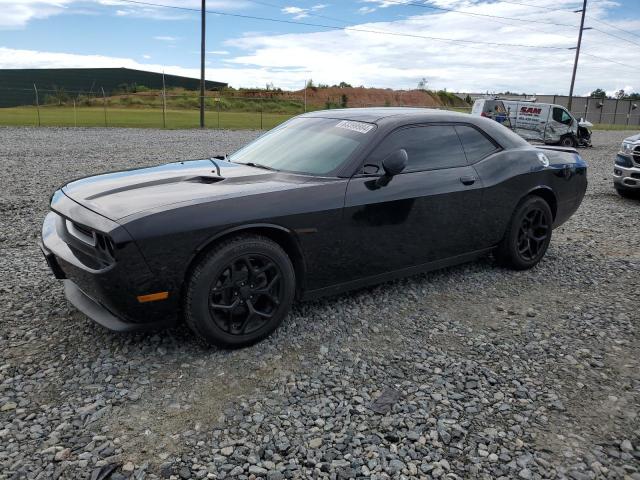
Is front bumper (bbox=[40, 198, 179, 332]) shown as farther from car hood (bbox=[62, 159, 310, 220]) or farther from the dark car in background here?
the dark car in background

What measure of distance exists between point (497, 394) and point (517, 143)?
276cm

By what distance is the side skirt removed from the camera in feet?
11.3

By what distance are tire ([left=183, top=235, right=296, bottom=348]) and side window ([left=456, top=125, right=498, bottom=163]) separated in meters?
2.03

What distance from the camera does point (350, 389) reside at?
2.80 m

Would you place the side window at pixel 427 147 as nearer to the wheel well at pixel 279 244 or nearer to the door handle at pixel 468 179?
the door handle at pixel 468 179

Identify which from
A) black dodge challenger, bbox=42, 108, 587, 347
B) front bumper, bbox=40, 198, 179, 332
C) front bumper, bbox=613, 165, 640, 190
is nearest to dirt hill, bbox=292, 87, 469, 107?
front bumper, bbox=613, 165, 640, 190

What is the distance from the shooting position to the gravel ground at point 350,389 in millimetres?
2250

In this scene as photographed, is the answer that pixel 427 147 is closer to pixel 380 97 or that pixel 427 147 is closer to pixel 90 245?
pixel 90 245

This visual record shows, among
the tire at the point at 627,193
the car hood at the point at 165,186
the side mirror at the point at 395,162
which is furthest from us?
the tire at the point at 627,193

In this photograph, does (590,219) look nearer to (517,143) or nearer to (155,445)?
(517,143)

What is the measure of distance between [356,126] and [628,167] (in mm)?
7123

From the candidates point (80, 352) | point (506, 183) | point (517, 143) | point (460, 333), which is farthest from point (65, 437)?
point (517, 143)

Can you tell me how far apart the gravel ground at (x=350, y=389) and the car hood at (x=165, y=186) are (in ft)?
2.94

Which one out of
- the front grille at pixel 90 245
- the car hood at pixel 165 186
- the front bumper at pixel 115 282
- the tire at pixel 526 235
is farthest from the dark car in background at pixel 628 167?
the front grille at pixel 90 245
